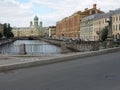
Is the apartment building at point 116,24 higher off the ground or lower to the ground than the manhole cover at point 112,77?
higher

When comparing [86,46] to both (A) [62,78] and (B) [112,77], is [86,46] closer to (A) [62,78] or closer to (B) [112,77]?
(B) [112,77]

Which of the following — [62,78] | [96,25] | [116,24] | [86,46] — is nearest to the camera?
[62,78]

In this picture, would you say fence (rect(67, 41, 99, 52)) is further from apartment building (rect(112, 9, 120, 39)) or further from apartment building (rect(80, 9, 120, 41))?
apartment building (rect(80, 9, 120, 41))

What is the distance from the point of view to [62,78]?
456 inches

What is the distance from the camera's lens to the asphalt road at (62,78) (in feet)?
33.1

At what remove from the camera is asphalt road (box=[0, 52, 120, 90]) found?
10083 mm

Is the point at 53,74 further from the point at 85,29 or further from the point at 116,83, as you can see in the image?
the point at 85,29

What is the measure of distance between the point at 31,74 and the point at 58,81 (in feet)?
6.29

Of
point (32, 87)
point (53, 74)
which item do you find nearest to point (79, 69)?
point (53, 74)

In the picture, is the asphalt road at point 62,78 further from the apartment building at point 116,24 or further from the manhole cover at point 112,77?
the apartment building at point 116,24

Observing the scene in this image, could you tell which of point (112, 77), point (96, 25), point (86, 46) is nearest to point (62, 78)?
point (112, 77)

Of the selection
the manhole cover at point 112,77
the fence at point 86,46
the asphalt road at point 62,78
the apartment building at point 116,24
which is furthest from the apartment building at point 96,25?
the manhole cover at point 112,77

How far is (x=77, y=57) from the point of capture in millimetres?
18953

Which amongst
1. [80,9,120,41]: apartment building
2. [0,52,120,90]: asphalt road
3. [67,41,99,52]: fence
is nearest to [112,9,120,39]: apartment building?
[80,9,120,41]: apartment building
